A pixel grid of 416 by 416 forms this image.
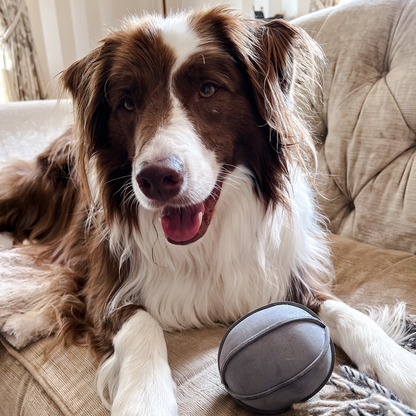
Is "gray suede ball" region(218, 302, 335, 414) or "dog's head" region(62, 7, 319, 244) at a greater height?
"dog's head" region(62, 7, 319, 244)

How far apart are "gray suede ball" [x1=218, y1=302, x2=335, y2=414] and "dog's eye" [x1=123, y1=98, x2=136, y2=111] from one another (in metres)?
0.84

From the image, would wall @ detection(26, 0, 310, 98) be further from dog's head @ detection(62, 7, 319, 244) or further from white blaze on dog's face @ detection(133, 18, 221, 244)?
white blaze on dog's face @ detection(133, 18, 221, 244)

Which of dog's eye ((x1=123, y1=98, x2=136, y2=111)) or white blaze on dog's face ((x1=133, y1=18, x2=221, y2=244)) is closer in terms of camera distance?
white blaze on dog's face ((x1=133, y1=18, x2=221, y2=244))

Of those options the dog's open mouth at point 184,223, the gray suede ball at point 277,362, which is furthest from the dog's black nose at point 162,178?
the gray suede ball at point 277,362

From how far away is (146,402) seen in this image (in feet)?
3.14

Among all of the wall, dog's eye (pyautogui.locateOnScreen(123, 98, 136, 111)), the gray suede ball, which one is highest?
the wall

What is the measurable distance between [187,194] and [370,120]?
1.17m

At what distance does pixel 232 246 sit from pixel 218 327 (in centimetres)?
29

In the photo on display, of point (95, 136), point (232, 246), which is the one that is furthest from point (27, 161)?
point (232, 246)

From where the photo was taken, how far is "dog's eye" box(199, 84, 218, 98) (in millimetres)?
1310

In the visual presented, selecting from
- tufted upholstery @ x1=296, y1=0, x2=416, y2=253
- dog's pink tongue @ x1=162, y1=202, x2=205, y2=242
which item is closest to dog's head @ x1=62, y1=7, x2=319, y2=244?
dog's pink tongue @ x1=162, y1=202, x2=205, y2=242

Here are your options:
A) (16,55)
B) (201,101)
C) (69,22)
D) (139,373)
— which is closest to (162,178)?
(201,101)

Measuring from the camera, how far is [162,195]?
1.14m

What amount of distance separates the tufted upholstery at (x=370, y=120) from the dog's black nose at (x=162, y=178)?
3.77 ft
